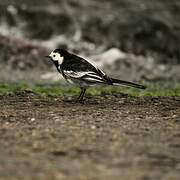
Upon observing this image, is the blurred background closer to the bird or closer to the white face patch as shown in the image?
the white face patch

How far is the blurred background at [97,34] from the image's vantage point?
60.5 feet

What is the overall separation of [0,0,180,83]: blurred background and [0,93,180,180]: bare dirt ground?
25.4 ft

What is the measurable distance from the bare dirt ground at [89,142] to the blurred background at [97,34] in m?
7.76

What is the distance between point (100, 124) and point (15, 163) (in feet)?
7.75

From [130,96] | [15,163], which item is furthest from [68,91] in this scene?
[15,163]

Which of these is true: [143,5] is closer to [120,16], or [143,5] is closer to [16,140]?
[120,16]

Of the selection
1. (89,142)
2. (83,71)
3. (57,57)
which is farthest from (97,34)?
(89,142)

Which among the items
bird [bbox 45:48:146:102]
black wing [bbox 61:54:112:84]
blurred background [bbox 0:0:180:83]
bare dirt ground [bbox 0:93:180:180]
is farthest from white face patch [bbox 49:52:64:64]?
blurred background [bbox 0:0:180:83]

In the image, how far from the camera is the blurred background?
18.5 meters

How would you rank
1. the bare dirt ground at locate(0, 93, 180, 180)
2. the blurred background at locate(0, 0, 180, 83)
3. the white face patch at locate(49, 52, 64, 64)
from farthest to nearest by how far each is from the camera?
the blurred background at locate(0, 0, 180, 83) < the white face patch at locate(49, 52, 64, 64) < the bare dirt ground at locate(0, 93, 180, 180)

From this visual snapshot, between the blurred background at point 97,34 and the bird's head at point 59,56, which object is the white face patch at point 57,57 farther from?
the blurred background at point 97,34

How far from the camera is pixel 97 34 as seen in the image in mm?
21312

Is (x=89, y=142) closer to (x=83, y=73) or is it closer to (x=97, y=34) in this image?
(x=83, y=73)

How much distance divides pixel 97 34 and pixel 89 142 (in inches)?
575
